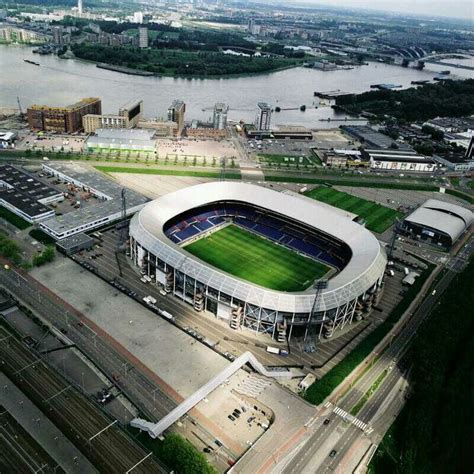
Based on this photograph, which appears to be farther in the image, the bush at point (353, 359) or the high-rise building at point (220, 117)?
the high-rise building at point (220, 117)

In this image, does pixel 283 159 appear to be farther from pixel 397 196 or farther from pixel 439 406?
pixel 439 406

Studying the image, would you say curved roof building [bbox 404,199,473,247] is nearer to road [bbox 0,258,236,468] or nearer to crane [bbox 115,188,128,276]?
crane [bbox 115,188,128,276]

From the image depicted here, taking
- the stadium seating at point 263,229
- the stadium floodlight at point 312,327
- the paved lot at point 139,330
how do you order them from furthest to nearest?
the stadium seating at point 263,229 < the stadium floodlight at point 312,327 < the paved lot at point 139,330

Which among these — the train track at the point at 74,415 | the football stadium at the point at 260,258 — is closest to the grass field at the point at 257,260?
the football stadium at the point at 260,258

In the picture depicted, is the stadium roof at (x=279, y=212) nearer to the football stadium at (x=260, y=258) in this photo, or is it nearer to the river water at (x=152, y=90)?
the football stadium at (x=260, y=258)

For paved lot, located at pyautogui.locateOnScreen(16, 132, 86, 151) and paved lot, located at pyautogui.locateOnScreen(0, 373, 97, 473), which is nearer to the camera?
paved lot, located at pyautogui.locateOnScreen(0, 373, 97, 473)

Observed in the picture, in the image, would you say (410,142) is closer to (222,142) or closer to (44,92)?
(222,142)

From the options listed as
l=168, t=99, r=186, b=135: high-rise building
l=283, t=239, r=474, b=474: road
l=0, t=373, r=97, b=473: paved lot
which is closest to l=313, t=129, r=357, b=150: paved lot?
l=168, t=99, r=186, b=135: high-rise building
